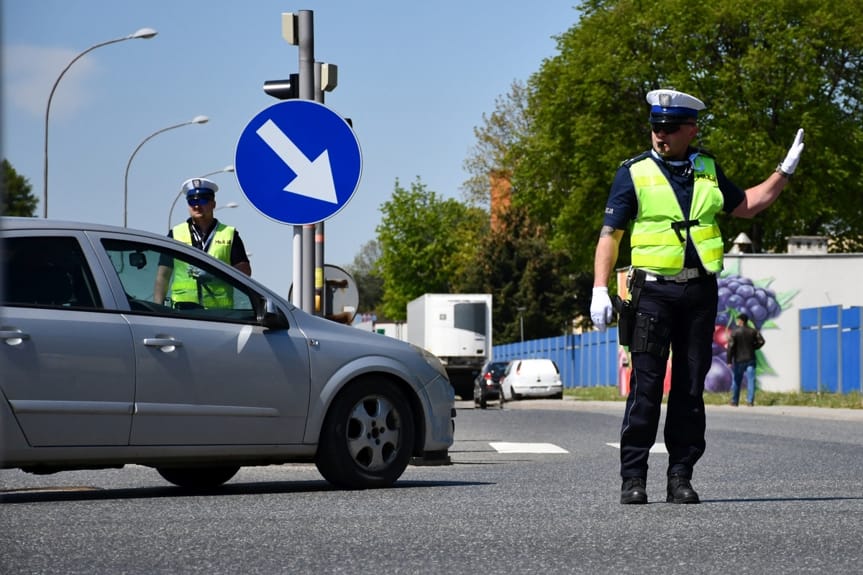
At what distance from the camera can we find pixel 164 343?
27.9ft

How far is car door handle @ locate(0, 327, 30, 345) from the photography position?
26.0 ft

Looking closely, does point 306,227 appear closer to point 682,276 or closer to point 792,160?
point 682,276

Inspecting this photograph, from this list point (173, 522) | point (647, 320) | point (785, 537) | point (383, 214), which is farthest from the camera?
point (383, 214)

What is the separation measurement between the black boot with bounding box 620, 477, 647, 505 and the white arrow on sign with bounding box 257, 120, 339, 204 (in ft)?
12.9

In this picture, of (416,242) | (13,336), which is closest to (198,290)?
(13,336)

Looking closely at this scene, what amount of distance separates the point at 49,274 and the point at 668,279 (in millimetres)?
3286

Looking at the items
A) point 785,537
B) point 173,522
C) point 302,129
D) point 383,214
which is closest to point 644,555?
point 785,537

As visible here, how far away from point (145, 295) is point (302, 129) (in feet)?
8.59

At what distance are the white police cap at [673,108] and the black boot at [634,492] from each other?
5.89ft

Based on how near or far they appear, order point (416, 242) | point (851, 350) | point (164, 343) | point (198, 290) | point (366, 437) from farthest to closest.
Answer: point (416, 242), point (851, 350), point (366, 437), point (198, 290), point (164, 343)

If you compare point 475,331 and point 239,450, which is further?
point 475,331

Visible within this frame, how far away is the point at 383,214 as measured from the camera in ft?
277

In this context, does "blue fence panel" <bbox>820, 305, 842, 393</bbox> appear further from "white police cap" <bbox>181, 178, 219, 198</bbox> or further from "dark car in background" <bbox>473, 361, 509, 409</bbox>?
"white police cap" <bbox>181, 178, 219, 198</bbox>

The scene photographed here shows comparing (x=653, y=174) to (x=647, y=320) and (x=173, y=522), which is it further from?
(x=173, y=522)
